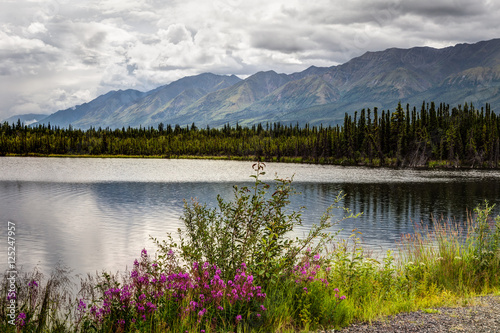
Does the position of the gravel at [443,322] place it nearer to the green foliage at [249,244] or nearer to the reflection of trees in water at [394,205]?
the green foliage at [249,244]

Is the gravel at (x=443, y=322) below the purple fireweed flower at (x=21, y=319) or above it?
below

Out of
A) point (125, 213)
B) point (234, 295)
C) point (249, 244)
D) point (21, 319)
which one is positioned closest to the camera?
point (21, 319)

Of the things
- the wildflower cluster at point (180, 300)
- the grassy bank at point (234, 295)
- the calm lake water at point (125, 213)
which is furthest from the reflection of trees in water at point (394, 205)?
the wildflower cluster at point (180, 300)

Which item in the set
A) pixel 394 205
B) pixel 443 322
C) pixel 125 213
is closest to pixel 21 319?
pixel 443 322

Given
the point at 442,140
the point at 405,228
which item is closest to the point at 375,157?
the point at 442,140

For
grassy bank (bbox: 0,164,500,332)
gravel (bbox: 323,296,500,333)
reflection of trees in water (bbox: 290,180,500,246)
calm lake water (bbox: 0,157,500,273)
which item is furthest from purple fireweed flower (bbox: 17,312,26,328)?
reflection of trees in water (bbox: 290,180,500,246)

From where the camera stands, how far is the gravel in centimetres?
1018

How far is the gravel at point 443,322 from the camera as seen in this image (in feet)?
33.4

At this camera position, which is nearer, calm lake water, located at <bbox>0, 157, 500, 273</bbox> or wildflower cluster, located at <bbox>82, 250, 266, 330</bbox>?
wildflower cluster, located at <bbox>82, 250, 266, 330</bbox>

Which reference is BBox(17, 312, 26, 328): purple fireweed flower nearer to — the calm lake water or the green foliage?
the green foliage

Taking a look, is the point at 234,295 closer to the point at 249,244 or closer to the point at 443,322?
the point at 249,244

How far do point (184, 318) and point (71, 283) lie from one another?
12.2 m

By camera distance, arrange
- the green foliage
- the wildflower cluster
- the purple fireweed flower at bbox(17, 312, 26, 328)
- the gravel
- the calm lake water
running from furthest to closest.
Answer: the calm lake water
the green foliage
the gravel
the wildflower cluster
the purple fireweed flower at bbox(17, 312, 26, 328)

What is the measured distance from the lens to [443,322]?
10.7 m
